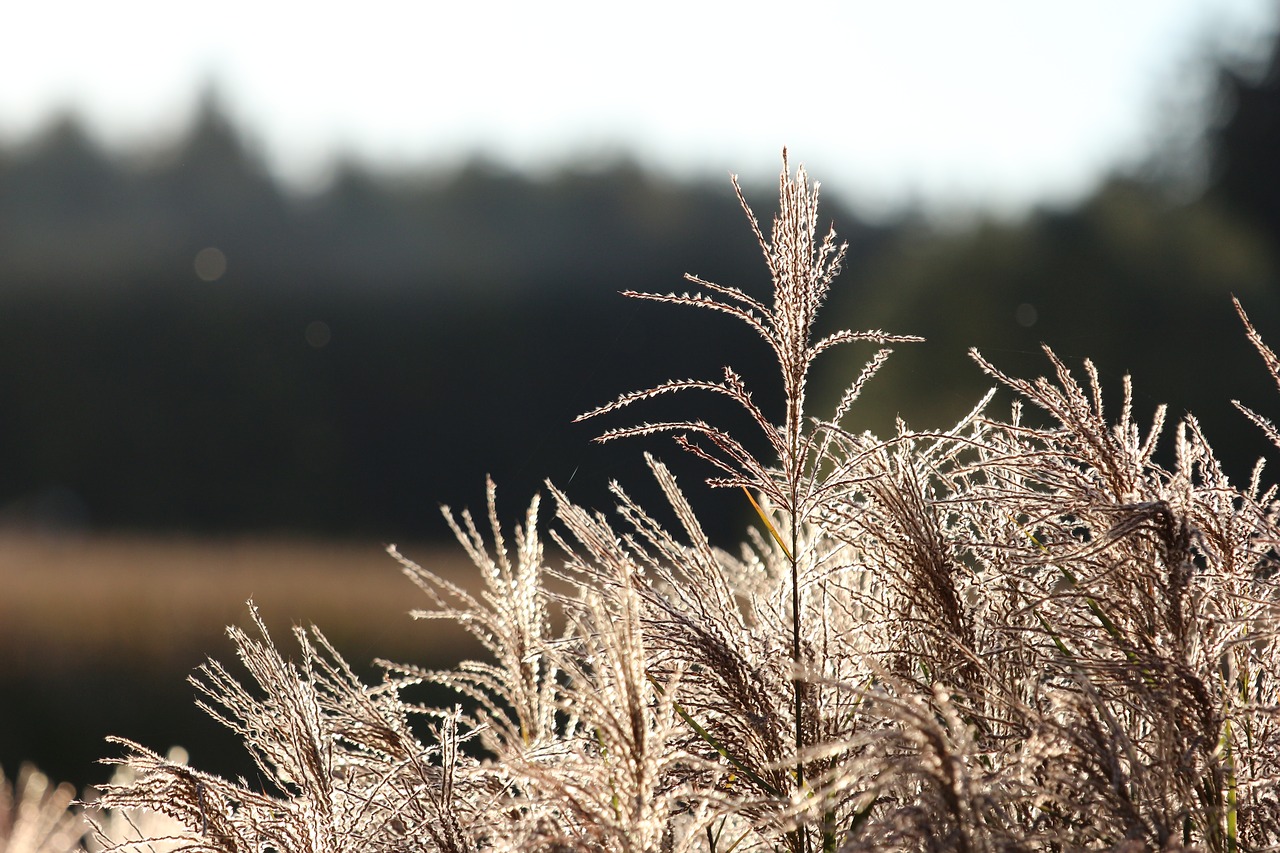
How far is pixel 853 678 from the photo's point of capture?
5.31 feet

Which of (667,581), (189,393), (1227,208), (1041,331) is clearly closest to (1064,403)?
(667,581)

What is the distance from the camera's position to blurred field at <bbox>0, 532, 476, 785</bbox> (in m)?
→ 9.84

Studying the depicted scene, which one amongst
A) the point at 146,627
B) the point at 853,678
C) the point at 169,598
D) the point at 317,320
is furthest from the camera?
the point at 317,320

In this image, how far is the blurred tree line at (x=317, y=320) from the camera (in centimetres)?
2128

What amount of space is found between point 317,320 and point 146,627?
12.5 metres

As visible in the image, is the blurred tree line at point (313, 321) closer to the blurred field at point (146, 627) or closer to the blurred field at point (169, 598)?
the blurred field at point (169, 598)

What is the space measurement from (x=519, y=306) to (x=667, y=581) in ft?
69.2

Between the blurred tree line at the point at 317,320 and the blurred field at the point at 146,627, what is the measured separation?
23.0 feet

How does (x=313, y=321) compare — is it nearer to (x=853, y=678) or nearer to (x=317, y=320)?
(x=317, y=320)

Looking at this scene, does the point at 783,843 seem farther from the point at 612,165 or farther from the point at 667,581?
the point at 612,165

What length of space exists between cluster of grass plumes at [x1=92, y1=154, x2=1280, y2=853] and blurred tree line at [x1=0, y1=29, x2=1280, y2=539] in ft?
56.6

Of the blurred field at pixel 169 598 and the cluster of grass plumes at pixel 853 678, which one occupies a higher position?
the blurred field at pixel 169 598

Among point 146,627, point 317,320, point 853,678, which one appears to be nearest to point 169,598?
point 146,627

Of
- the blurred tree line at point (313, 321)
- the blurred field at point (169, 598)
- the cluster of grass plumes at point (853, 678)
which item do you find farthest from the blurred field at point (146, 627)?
the blurred tree line at point (313, 321)
